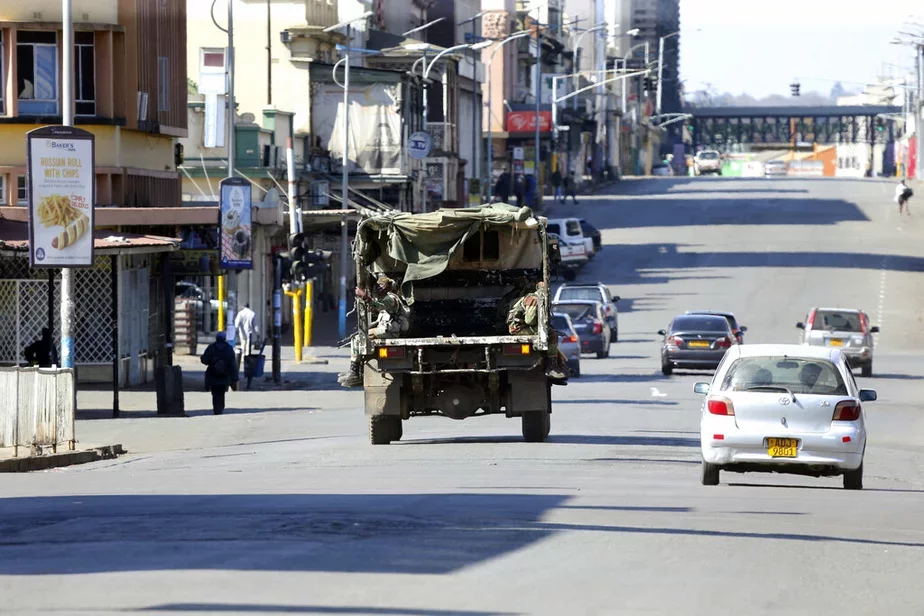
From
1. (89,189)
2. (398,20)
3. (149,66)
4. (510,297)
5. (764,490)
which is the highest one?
(398,20)

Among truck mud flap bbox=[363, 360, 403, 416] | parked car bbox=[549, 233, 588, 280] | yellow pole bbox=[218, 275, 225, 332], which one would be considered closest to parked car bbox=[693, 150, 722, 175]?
parked car bbox=[549, 233, 588, 280]

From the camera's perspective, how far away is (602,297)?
171ft

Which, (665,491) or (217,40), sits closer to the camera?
(665,491)

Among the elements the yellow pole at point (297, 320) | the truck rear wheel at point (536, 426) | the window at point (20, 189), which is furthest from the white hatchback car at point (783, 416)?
the yellow pole at point (297, 320)

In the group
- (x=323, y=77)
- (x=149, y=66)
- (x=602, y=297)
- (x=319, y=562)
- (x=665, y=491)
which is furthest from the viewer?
(x=323, y=77)

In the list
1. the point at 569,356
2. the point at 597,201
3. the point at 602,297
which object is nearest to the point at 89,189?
the point at 569,356

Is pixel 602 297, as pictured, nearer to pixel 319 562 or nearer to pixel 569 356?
pixel 569 356

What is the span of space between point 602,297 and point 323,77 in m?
17.1

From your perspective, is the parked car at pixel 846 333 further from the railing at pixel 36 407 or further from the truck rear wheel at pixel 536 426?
the railing at pixel 36 407

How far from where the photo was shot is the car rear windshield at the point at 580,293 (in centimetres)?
5195

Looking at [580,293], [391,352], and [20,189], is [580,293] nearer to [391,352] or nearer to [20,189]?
[20,189]

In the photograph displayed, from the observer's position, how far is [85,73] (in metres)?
37.7

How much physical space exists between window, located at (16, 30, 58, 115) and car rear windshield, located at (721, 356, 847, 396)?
74.4ft

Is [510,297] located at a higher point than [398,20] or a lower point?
lower
